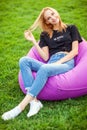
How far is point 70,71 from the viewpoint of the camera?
3.65 meters

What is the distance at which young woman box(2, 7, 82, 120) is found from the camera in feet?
11.3

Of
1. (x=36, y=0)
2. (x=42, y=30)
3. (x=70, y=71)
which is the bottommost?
(x=36, y=0)

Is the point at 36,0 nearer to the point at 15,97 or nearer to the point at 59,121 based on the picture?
the point at 15,97

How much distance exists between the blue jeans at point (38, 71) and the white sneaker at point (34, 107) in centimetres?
10

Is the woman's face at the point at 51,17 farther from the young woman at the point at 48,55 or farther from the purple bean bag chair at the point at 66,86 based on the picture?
the purple bean bag chair at the point at 66,86

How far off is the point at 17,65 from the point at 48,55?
82cm

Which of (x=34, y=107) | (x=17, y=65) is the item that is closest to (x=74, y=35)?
(x=34, y=107)

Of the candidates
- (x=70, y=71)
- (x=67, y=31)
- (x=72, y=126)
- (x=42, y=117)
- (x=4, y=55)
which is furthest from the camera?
(x=4, y=55)

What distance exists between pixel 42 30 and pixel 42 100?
0.82 metres

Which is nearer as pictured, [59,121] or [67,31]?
[59,121]

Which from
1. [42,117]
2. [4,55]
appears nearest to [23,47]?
[4,55]

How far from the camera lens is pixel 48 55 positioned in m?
3.98

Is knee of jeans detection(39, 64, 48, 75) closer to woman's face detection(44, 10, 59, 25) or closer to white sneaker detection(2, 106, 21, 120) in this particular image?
white sneaker detection(2, 106, 21, 120)

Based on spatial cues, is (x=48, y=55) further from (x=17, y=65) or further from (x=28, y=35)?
(x=17, y=65)
